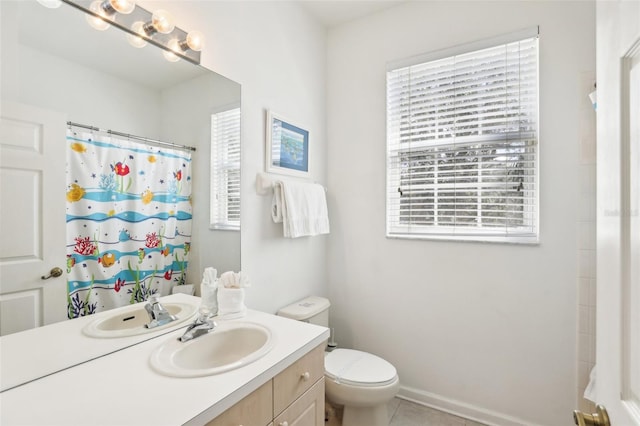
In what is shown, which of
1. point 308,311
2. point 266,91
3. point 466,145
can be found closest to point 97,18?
point 266,91

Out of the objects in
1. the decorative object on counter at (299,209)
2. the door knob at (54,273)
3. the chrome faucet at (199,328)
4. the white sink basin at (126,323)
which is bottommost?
the chrome faucet at (199,328)

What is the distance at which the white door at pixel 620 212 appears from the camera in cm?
46

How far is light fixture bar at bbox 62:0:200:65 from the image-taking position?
992 millimetres

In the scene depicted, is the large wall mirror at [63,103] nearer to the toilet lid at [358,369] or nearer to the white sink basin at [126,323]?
the white sink basin at [126,323]

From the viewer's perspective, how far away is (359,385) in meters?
1.50

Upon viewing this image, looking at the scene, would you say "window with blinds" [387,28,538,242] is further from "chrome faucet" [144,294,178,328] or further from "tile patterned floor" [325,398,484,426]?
"chrome faucet" [144,294,178,328]

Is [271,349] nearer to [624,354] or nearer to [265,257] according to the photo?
[265,257]

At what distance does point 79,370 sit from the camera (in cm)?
90

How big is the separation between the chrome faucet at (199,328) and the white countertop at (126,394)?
12 cm

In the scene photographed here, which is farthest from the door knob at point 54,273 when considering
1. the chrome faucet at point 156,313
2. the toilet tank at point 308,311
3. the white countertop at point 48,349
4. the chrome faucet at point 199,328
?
the toilet tank at point 308,311

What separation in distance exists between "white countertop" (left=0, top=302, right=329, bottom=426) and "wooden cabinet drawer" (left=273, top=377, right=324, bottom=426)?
7.0 inches

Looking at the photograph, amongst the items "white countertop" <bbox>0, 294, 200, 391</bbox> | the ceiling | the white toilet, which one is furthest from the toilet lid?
the ceiling

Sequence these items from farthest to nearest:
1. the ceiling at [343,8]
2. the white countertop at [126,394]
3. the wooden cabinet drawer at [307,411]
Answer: the ceiling at [343,8], the wooden cabinet drawer at [307,411], the white countertop at [126,394]

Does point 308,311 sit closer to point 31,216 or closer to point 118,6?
point 31,216
